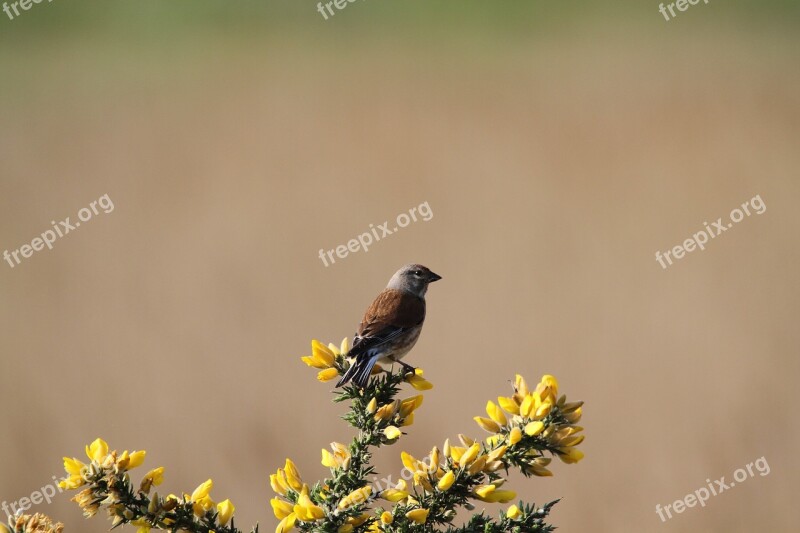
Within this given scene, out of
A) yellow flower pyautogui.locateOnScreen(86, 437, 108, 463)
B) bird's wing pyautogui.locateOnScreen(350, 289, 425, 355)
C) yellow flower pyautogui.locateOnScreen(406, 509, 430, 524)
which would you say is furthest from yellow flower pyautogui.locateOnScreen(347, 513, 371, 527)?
bird's wing pyautogui.locateOnScreen(350, 289, 425, 355)

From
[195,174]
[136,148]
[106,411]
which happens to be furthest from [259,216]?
[106,411]

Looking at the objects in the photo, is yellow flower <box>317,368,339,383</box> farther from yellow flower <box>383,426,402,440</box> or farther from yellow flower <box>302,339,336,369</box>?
yellow flower <box>383,426,402,440</box>

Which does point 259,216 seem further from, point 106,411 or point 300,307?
point 106,411

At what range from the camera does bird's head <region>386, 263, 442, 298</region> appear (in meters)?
3.52

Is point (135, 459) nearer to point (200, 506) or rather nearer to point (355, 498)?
point (200, 506)

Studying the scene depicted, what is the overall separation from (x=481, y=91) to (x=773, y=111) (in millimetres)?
2564

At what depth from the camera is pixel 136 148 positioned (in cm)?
820
